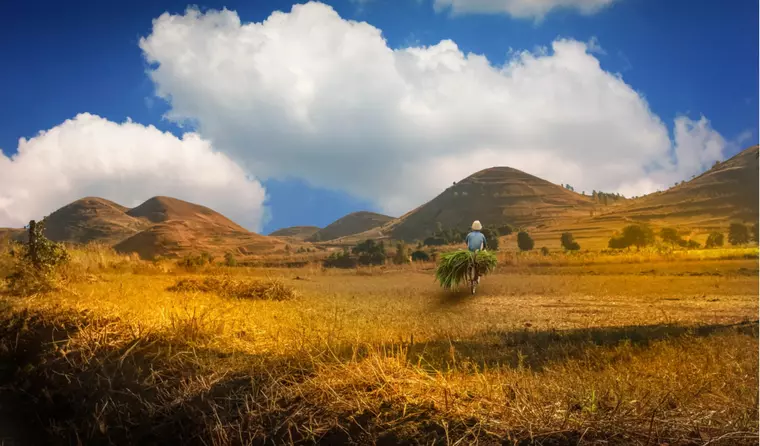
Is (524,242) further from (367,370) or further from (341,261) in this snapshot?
(367,370)

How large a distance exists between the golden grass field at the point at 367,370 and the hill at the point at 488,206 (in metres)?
120

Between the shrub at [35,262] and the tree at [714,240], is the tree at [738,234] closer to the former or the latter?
the tree at [714,240]

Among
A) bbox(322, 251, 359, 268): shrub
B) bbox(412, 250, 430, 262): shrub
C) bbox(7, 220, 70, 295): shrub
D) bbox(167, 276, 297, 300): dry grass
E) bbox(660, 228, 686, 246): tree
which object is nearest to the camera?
bbox(7, 220, 70, 295): shrub

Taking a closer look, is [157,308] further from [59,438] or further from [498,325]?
[498,325]

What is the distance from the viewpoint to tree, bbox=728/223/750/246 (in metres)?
40.6

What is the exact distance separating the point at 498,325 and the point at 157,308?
7647 mm

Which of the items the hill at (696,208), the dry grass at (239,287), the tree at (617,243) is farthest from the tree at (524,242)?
the dry grass at (239,287)

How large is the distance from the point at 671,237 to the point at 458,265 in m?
33.0

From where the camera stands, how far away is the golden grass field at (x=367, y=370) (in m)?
4.96

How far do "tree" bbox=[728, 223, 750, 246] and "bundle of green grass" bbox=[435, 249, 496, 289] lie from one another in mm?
34662

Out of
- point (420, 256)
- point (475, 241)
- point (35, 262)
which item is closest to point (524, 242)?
point (420, 256)

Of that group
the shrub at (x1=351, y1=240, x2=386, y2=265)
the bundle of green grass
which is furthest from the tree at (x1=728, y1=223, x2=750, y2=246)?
the bundle of green grass

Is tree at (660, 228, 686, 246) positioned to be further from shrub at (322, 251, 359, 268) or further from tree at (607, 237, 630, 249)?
shrub at (322, 251, 359, 268)

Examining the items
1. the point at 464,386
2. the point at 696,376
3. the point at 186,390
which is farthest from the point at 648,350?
the point at 186,390
